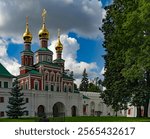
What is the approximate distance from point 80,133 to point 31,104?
38.9 meters

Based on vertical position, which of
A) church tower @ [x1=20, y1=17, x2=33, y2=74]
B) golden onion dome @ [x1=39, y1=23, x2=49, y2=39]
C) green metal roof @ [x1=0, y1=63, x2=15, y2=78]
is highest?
golden onion dome @ [x1=39, y1=23, x2=49, y2=39]

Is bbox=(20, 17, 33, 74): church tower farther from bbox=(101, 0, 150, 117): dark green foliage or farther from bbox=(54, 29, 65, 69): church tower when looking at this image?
bbox=(101, 0, 150, 117): dark green foliage

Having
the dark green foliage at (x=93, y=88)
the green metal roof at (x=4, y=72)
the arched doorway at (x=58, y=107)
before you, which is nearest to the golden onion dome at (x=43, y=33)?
the green metal roof at (x=4, y=72)

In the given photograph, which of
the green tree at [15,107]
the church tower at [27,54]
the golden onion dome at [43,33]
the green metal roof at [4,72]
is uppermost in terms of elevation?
the golden onion dome at [43,33]

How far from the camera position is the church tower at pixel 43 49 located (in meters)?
55.2

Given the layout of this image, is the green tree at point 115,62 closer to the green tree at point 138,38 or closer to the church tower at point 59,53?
the green tree at point 138,38

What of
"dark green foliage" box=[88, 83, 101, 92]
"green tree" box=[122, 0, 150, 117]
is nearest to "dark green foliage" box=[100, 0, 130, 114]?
"green tree" box=[122, 0, 150, 117]

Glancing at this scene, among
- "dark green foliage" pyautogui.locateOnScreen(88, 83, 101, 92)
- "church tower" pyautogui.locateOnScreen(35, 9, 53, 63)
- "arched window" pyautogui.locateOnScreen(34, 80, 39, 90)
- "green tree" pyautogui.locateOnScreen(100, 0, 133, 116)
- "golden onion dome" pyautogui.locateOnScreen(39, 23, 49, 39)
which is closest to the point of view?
"green tree" pyautogui.locateOnScreen(100, 0, 133, 116)

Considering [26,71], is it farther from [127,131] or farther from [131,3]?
[127,131]

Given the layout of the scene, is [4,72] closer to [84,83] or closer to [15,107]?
[15,107]

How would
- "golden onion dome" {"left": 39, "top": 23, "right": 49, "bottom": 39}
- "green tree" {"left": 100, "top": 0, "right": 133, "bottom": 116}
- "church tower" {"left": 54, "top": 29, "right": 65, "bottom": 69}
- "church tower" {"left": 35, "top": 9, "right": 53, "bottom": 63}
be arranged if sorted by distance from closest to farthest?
"green tree" {"left": 100, "top": 0, "right": 133, "bottom": 116}
"church tower" {"left": 35, "top": 9, "right": 53, "bottom": 63}
"golden onion dome" {"left": 39, "top": 23, "right": 49, "bottom": 39}
"church tower" {"left": 54, "top": 29, "right": 65, "bottom": 69}

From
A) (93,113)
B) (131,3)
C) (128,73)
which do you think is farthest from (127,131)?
(93,113)

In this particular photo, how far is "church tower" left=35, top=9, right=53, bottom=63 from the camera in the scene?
55.2 metres

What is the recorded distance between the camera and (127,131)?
8.73 metres
